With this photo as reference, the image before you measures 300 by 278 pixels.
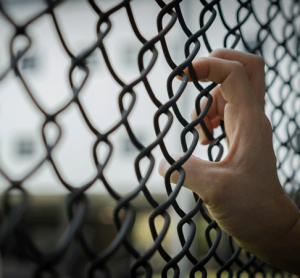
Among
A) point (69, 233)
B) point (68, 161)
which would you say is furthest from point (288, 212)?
point (68, 161)

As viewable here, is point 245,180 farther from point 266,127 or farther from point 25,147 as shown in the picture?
point 25,147

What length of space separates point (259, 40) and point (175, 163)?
604 millimetres

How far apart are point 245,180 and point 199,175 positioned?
0.30ft

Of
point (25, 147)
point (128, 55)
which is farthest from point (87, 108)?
point (25, 147)

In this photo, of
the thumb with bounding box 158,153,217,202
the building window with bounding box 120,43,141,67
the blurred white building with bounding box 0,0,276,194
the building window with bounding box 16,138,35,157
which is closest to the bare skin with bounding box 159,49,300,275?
the thumb with bounding box 158,153,217,202

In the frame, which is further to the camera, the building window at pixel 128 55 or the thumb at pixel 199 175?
the building window at pixel 128 55

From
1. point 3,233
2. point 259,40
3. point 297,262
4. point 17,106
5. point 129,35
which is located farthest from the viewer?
point 129,35

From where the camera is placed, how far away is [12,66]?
350mm

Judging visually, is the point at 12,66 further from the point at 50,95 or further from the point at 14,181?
the point at 50,95

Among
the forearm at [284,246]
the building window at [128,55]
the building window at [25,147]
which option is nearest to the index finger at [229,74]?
the forearm at [284,246]

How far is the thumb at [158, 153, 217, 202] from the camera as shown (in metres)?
0.54

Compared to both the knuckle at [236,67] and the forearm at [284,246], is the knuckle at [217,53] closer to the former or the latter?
the knuckle at [236,67]

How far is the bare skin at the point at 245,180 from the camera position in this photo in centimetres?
54

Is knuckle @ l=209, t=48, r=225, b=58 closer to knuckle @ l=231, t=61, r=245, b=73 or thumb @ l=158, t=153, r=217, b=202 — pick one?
knuckle @ l=231, t=61, r=245, b=73
